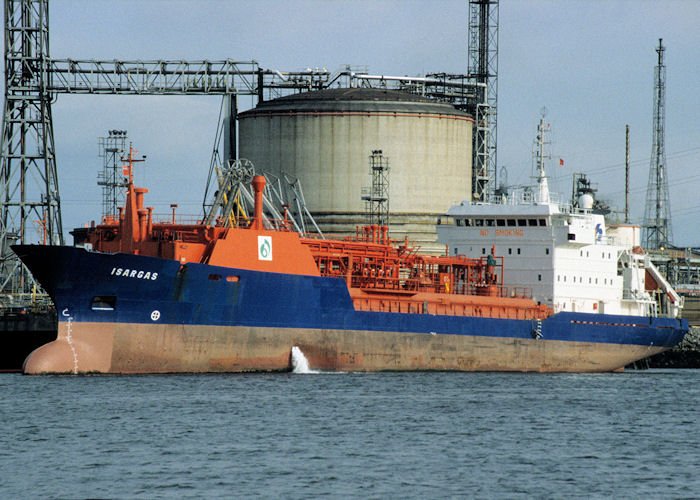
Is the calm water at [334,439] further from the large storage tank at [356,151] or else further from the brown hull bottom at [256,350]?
the large storage tank at [356,151]

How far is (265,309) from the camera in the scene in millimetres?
39531

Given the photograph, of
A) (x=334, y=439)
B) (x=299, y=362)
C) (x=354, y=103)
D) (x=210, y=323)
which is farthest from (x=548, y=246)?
(x=334, y=439)

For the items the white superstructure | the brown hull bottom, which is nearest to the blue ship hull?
the brown hull bottom

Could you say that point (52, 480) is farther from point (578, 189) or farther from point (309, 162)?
point (309, 162)

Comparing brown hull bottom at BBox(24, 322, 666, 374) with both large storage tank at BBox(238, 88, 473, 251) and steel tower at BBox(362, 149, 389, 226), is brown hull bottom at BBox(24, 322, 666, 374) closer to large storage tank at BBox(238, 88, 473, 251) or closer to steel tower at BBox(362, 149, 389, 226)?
steel tower at BBox(362, 149, 389, 226)

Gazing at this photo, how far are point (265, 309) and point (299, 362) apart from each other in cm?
245

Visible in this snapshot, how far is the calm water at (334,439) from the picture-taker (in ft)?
75.0

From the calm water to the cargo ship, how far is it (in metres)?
1.26

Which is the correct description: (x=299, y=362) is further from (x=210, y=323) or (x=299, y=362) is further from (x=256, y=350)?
(x=210, y=323)

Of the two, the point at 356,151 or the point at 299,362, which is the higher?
the point at 356,151

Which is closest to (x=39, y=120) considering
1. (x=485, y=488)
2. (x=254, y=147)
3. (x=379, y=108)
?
(x=254, y=147)

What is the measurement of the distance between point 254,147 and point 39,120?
540 inches

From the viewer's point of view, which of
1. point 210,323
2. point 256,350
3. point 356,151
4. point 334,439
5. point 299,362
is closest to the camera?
point 334,439

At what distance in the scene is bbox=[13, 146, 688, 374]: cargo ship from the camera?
1476 inches
